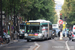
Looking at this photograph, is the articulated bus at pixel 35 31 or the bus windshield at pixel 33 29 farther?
the bus windshield at pixel 33 29

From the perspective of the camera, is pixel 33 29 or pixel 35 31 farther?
pixel 33 29

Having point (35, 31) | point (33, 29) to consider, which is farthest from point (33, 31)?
point (33, 29)

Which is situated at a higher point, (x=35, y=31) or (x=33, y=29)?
(x=33, y=29)

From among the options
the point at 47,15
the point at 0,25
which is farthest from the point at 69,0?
the point at 0,25

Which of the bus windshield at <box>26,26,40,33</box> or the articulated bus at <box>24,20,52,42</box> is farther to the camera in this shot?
the bus windshield at <box>26,26,40,33</box>

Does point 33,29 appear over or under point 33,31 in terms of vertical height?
over

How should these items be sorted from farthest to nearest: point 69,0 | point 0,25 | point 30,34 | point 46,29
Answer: point 69,0 → point 46,29 → point 30,34 → point 0,25

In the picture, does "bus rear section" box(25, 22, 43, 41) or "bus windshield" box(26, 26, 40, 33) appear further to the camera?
"bus windshield" box(26, 26, 40, 33)

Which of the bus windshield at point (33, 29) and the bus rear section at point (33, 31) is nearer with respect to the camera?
the bus rear section at point (33, 31)

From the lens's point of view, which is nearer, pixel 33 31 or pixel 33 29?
pixel 33 31

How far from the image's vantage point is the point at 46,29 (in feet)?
155

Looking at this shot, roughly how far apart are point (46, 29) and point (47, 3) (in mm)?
22539

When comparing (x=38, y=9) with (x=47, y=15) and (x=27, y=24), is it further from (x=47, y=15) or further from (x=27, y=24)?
(x=27, y=24)

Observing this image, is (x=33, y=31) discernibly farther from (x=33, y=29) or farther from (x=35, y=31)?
(x=33, y=29)
